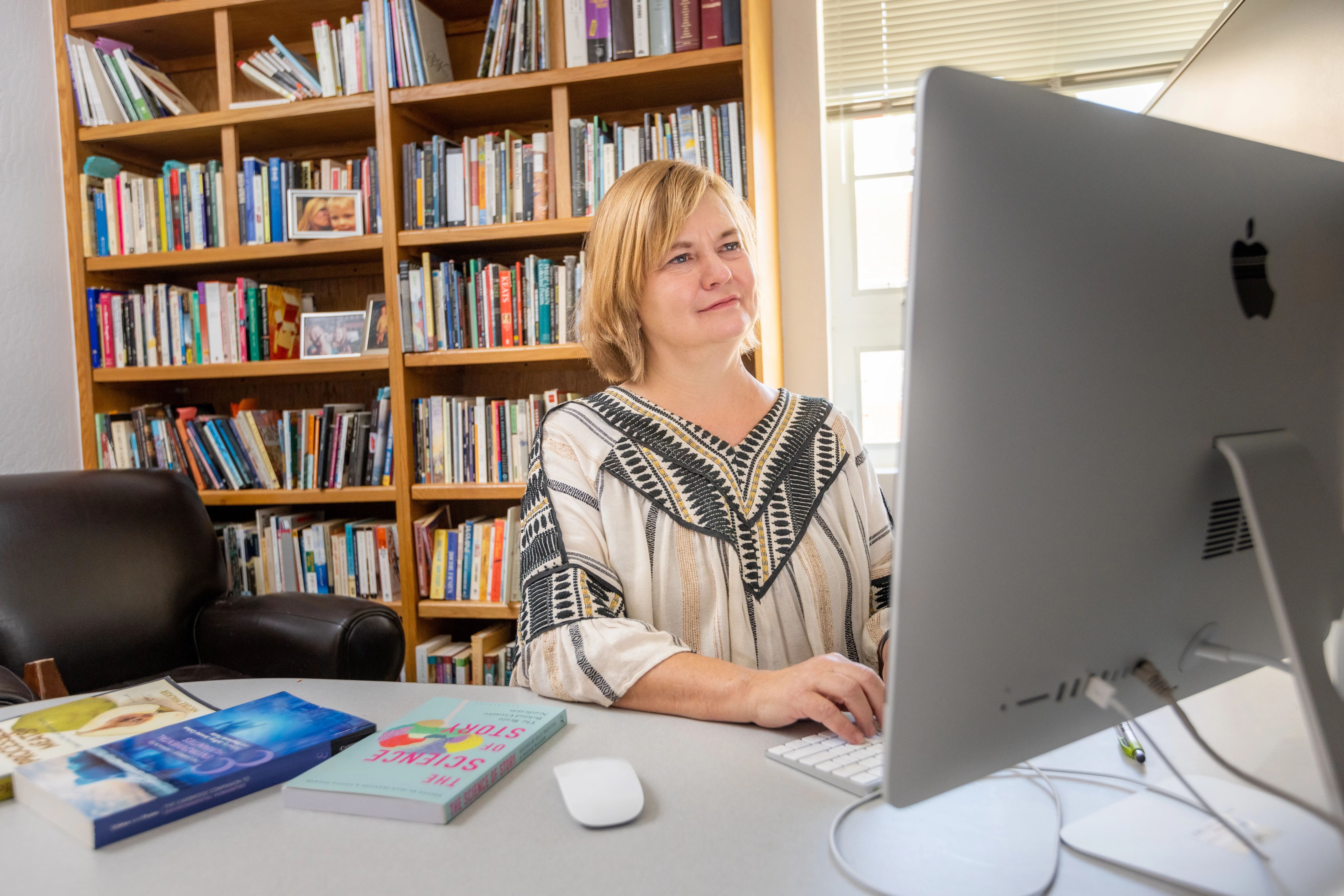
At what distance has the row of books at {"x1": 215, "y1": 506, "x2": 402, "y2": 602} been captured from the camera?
2.48m

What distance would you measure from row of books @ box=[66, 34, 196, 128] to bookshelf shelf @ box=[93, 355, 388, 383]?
763mm

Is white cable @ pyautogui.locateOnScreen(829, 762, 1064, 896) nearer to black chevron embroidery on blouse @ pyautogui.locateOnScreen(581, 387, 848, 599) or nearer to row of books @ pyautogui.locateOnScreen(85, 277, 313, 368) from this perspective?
black chevron embroidery on blouse @ pyautogui.locateOnScreen(581, 387, 848, 599)

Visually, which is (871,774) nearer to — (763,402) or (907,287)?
(907,287)

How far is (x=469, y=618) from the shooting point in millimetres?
2631

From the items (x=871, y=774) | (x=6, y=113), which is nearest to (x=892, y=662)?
(x=871, y=774)

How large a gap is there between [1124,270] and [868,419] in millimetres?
2199

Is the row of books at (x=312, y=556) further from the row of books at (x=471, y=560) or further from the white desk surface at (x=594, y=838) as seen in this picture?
the white desk surface at (x=594, y=838)

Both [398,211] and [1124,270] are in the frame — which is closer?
[1124,270]

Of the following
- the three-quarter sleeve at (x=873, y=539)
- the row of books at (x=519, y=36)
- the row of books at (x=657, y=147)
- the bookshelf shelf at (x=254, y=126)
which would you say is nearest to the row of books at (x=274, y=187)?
the bookshelf shelf at (x=254, y=126)

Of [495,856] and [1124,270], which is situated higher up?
[1124,270]

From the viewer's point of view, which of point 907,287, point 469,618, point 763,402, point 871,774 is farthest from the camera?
point 469,618

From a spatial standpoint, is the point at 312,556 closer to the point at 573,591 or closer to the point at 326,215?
the point at 326,215

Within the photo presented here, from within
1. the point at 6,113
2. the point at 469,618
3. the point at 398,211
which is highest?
the point at 6,113

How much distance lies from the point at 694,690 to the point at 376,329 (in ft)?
6.28
